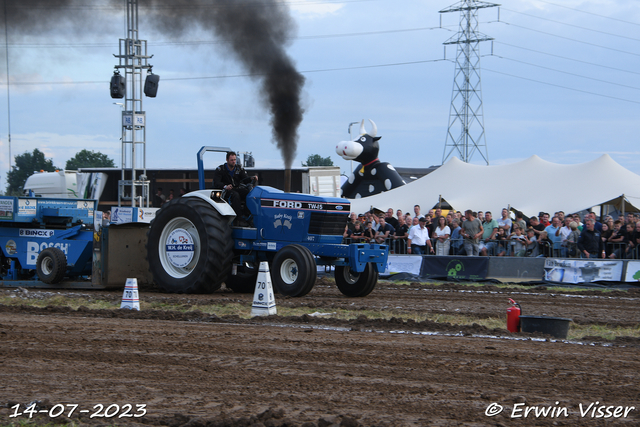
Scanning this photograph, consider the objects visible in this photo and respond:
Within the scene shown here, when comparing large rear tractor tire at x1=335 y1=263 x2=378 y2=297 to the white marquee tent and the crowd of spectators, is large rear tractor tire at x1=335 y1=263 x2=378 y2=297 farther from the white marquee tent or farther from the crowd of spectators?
the white marquee tent

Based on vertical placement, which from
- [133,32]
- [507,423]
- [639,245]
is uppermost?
[133,32]

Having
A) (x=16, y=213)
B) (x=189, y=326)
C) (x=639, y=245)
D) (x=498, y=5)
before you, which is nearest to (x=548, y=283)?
(x=639, y=245)

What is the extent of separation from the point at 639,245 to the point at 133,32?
14.4m

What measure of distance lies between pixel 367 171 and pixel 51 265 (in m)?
16.1

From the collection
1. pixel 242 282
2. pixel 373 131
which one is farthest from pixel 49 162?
pixel 242 282

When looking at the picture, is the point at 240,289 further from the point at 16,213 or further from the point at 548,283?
the point at 548,283

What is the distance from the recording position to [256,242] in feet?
36.3

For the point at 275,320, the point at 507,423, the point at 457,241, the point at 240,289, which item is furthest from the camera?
the point at 457,241

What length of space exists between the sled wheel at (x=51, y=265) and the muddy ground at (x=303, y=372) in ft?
11.8

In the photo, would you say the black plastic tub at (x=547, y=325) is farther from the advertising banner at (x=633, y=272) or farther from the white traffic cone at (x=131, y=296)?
the advertising banner at (x=633, y=272)

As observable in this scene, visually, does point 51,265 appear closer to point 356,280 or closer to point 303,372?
point 356,280

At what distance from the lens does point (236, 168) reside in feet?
36.8

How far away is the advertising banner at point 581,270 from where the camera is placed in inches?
560

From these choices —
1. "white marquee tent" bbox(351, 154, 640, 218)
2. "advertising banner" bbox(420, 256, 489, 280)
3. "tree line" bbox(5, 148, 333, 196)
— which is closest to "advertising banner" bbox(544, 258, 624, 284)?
"advertising banner" bbox(420, 256, 489, 280)
